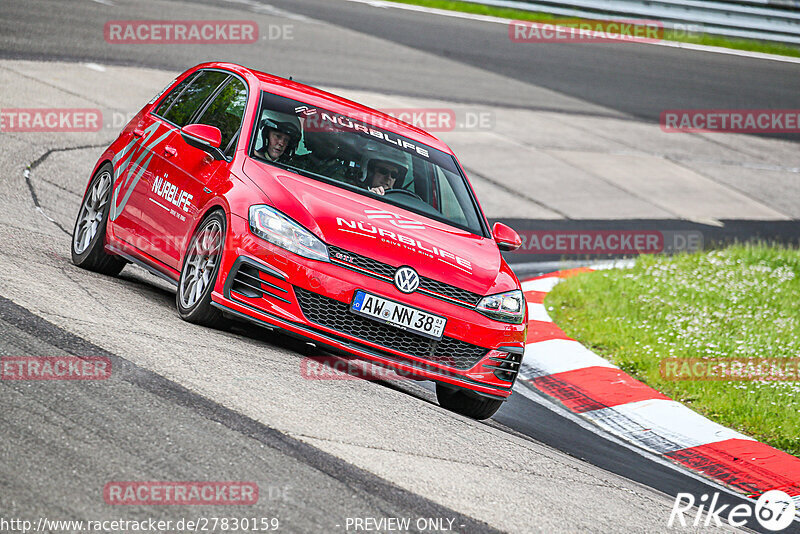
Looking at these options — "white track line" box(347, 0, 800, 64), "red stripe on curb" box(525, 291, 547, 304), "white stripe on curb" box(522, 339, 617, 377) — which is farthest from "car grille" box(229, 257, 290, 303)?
"white track line" box(347, 0, 800, 64)

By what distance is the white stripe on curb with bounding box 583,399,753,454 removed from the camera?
7.18 m

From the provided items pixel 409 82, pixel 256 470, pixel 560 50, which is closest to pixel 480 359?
pixel 256 470

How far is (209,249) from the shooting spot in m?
6.37

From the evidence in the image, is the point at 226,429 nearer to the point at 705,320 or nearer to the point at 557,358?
the point at 557,358

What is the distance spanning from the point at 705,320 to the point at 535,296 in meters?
1.75

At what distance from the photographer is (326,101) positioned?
753 cm

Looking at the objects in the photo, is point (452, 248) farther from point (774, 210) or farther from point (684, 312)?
point (774, 210)

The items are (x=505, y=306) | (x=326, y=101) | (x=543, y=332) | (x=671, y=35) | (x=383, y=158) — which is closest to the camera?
(x=505, y=306)

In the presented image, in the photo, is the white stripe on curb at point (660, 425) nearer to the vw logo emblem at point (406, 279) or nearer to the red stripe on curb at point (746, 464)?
the red stripe on curb at point (746, 464)

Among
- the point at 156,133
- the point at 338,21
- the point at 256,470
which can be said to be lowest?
the point at 256,470

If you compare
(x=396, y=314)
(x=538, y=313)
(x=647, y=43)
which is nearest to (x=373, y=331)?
(x=396, y=314)

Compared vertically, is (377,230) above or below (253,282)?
above

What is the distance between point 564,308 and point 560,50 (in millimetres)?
16361

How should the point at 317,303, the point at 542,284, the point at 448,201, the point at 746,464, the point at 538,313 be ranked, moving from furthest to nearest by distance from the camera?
1. the point at 542,284
2. the point at 538,313
3. the point at 448,201
4. the point at 746,464
5. the point at 317,303
